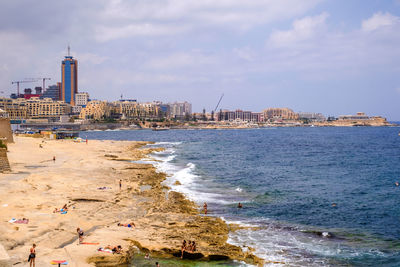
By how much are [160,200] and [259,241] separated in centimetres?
1206

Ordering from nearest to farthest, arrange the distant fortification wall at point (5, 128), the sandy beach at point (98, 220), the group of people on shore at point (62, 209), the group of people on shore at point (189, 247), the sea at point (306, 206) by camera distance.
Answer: the sandy beach at point (98, 220) < the group of people on shore at point (189, 247) < the sea at point (306, 206) < the group of people on shore at point (62, 209) < the distant fortification wall at point (5, 128)

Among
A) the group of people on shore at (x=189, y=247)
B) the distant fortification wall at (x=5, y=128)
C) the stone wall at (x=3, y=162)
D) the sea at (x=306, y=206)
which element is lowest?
the sea at (x=306, y=206)

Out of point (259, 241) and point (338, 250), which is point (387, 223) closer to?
point (338, 250)

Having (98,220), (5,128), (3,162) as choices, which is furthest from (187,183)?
(5,128)

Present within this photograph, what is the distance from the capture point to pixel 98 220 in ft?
83.8

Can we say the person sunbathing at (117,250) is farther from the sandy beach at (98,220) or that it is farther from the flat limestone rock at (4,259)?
the flat limestone rock at (4,259)

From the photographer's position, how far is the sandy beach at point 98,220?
1925 cm

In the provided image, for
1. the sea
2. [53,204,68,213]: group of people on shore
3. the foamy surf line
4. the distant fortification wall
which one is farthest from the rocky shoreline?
the distant fortification wall

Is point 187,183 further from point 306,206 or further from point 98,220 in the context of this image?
point 98,220

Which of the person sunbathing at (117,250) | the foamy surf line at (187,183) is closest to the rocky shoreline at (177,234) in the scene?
the person sunbathing at (117,250)

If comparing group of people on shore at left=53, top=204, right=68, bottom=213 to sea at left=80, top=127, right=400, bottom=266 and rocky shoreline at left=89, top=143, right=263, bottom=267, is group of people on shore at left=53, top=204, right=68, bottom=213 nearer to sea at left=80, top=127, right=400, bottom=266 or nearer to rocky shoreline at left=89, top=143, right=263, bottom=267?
rocky shoreline at left=89, top=143, right=263, bottom=267

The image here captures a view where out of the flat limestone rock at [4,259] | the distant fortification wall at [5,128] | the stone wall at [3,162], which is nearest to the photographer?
the flat limestone rock at [4,259]

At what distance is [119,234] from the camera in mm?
22375

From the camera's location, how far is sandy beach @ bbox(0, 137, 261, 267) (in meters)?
19.2
